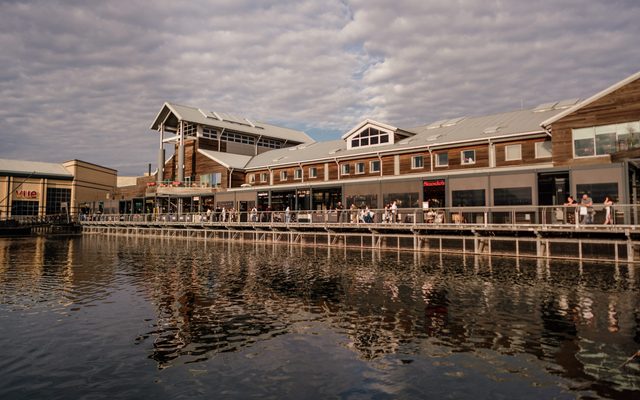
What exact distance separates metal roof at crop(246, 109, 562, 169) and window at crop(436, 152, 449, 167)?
99 centimetres

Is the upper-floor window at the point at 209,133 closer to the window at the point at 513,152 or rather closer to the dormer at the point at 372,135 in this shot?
the dormer at the point at 372,135

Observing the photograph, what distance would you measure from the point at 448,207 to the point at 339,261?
975 cm

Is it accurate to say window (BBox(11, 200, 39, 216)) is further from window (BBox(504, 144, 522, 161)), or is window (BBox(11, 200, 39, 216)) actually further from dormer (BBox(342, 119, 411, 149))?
window (BBox(504, 144, 522, 161))

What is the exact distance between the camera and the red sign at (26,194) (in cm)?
7331

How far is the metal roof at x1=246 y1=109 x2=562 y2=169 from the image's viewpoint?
1483 inches

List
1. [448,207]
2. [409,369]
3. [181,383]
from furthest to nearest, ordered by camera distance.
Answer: [448,207] → [409,369] → [181,383]

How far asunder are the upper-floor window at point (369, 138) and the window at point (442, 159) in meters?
6.91

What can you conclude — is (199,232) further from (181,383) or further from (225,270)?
(181,383)

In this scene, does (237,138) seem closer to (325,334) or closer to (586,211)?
(586,211)

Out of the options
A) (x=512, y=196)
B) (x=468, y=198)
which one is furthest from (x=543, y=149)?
(x=468, y=198)

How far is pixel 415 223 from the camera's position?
107ft

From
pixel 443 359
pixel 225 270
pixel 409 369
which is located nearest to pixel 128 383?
pixel 409 369

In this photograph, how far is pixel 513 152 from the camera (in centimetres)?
3697

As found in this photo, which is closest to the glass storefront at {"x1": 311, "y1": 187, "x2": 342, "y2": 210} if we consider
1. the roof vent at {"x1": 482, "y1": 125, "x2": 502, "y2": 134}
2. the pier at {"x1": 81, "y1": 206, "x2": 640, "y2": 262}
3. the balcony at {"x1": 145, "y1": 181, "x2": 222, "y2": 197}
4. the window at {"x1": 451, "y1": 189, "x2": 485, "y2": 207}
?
the pier at {"x1": 81, "y1": 206, "x2": 640, "y2": 262}
